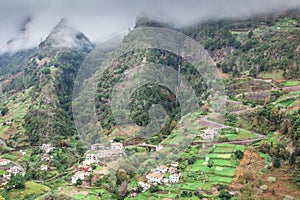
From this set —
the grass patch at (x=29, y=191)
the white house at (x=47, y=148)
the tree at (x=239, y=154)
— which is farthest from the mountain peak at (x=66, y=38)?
the tree at (x=239, y=154)

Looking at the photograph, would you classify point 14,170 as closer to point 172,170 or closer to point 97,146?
point 97,146

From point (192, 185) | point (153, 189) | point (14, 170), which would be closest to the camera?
point (192, 185)

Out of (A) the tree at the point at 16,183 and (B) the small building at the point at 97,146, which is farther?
(B) the small building at the point at 97,146

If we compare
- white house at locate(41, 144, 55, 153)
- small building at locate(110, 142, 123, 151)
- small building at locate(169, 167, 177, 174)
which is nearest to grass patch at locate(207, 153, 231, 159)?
small building at locate(169, 167, 177, 174)

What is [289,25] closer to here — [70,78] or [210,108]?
[210,108]

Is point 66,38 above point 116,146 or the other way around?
above

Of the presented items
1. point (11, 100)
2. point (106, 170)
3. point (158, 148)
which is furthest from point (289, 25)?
point (11, 100)

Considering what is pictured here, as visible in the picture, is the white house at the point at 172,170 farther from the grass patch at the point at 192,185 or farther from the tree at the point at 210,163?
the tree at the point at 210,163

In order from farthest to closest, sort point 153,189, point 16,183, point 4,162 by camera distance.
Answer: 1. point 4,162
2. point 16,183
3. point 153,189

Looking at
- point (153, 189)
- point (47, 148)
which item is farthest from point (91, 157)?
point (153, 189)
